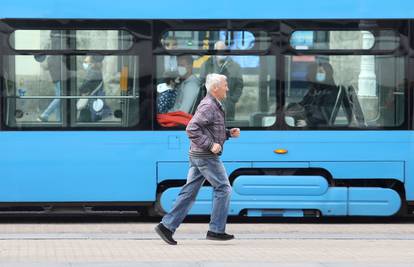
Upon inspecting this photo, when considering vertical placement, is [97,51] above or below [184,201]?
above

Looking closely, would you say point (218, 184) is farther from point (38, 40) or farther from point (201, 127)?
point (38, 40)

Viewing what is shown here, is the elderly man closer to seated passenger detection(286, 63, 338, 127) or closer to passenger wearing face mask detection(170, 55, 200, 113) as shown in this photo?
passenger wearing face mask detection(170, 55, 200, 113)

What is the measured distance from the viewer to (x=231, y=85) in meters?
10.4

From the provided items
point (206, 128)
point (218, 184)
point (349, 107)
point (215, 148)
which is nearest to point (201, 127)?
point (206, 128)

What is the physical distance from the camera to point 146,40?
1023cm

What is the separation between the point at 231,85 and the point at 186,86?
519mm

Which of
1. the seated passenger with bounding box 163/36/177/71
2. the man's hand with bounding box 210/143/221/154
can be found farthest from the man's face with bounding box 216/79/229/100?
the seated passenger with bounding box 163/36/177/71

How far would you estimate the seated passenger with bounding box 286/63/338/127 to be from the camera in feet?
33.9

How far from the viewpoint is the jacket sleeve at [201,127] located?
27.0 ft

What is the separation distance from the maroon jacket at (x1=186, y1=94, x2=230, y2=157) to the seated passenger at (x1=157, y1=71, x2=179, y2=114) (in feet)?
6.32

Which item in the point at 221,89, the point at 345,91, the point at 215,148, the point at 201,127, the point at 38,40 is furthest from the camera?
the point at 345,91
